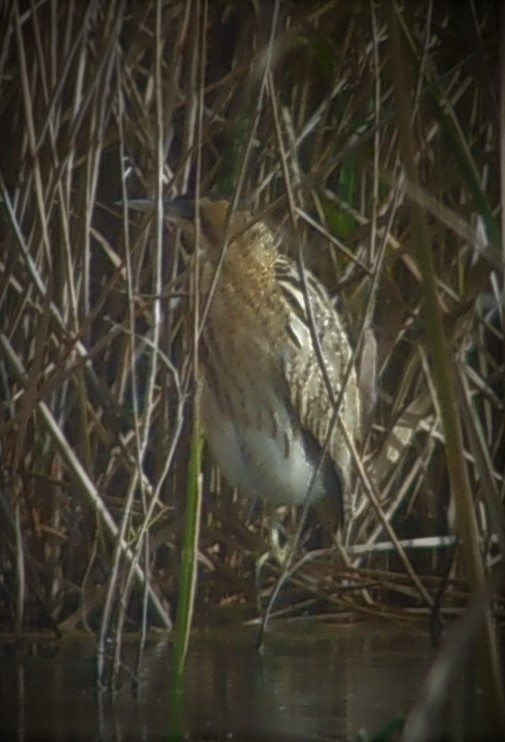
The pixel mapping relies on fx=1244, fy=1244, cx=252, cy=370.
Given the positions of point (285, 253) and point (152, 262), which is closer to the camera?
point (152, 262)

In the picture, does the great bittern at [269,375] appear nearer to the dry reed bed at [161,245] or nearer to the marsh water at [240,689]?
the dry reed bed at [161,245]

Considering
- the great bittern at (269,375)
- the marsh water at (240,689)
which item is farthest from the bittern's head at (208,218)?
the marsh water at (240,689)

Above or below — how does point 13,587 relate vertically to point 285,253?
below

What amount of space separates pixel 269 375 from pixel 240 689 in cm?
48

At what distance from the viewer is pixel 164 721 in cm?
105

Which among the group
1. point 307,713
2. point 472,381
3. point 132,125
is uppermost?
point 132,125

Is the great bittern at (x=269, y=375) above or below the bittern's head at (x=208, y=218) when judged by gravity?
below

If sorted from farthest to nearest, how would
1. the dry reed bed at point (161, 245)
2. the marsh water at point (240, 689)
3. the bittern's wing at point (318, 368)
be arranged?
1. the bittern's wing at point (318, 368)
2. the dry reed bed at point (161, 245)
3. the marsh water at point (240, 689)

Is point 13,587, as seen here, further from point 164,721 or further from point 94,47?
point 94,47

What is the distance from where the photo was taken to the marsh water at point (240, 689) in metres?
1.05

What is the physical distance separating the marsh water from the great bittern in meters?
0.17

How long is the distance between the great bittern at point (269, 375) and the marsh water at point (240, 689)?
0.17 m

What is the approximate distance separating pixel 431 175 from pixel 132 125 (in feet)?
0.95

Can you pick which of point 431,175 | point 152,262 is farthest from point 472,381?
point 152,262
